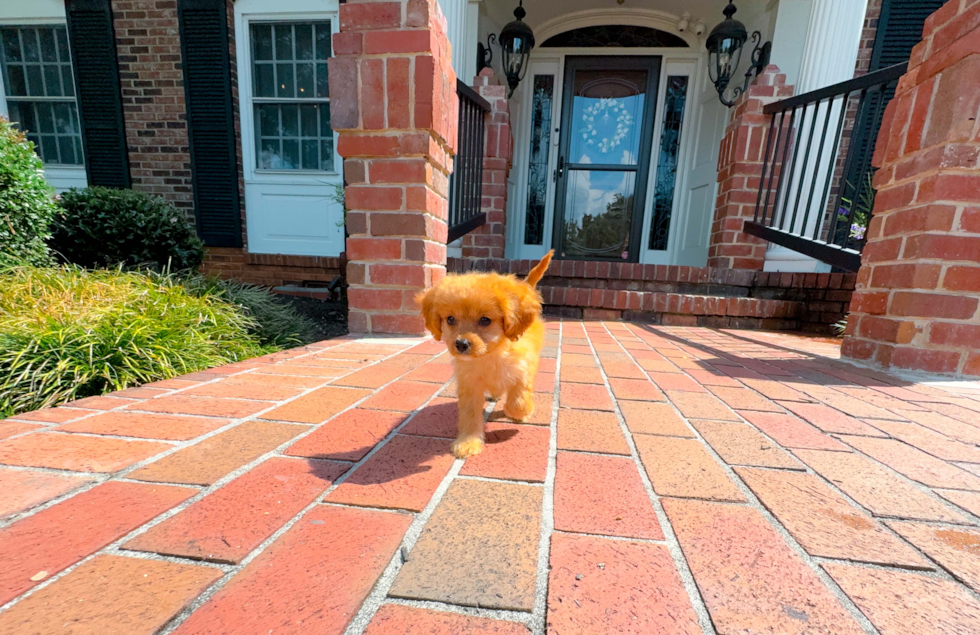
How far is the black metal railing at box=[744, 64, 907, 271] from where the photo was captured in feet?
10.0

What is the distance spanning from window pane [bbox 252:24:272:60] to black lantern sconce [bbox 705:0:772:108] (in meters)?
6.49

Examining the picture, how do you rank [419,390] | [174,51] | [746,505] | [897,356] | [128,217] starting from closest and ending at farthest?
[746,505]
[419,390]
[897,356]
[128,217]
[174,51]

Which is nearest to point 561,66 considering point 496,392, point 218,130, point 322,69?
point 322,69

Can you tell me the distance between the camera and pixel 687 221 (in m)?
6.19

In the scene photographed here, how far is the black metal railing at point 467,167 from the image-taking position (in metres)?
3.85

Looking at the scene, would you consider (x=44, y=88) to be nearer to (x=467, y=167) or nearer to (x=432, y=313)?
(x=467, y=167)

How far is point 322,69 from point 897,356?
765 cm

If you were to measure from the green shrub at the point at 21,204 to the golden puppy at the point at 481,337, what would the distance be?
419 cm

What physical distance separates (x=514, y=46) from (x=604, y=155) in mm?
2286

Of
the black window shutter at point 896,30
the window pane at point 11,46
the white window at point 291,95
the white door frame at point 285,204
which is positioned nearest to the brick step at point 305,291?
the white door frame at point 285,204

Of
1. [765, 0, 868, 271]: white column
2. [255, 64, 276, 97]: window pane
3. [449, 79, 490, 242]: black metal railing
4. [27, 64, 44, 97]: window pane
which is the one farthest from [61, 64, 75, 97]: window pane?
[765, 0, 868, 271]: white column

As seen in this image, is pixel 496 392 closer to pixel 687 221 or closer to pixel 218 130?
pixel 687 221

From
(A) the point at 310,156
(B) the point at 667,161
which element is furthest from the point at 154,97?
(B) the point at 667,161

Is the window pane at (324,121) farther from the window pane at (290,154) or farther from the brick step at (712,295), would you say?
the brick step at (712,295)
